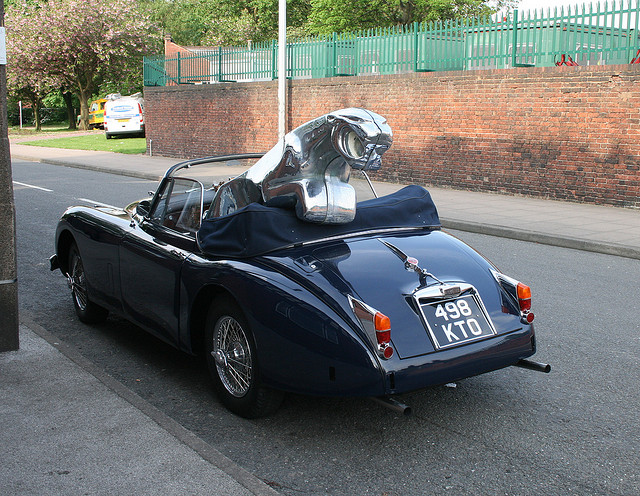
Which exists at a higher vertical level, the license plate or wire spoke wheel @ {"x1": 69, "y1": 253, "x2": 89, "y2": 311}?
the license plate

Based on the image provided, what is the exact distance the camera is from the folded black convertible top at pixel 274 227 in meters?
4.32

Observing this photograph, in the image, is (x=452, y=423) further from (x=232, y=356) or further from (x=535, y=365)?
(x=232, y=356)

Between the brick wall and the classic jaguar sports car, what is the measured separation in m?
9.93

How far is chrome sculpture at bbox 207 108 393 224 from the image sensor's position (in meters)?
4.19

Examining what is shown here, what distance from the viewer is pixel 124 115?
35750 millimetres

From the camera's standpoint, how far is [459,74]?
1652 centimetres

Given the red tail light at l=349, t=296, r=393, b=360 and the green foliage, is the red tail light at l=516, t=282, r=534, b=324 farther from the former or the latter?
the green foliage

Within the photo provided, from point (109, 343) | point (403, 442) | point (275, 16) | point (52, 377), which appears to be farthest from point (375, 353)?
point (275, 16)

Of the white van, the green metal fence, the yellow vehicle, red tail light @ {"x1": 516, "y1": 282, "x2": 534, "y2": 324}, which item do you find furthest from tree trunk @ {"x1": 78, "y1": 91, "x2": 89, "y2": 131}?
red tail light @ {"x1": 516, "y1": 282, "x2": 534, "y2": 324}

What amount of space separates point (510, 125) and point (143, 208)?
37.0 ft

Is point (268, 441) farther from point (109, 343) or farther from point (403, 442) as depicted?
point (109, 343)

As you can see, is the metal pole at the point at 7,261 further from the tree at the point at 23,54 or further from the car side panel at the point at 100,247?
the tree at the point at 23,54

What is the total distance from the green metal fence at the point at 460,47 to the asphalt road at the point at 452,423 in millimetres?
8440

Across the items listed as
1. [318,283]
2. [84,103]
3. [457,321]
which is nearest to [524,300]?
[457,321]
